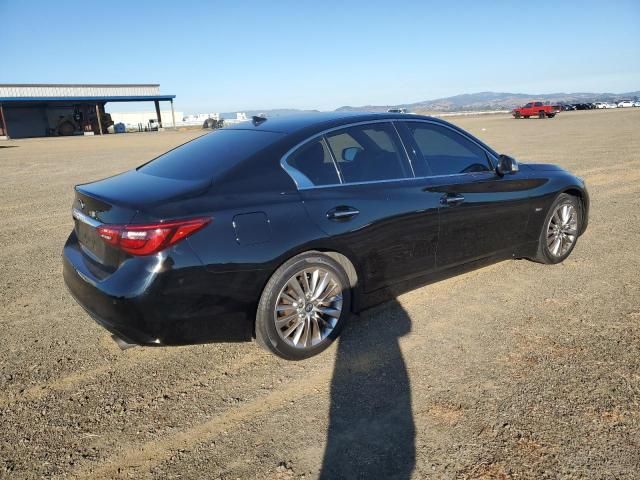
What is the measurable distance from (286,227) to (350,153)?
95 cm

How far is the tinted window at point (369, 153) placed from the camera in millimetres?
3590

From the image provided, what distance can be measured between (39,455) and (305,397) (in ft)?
4.66

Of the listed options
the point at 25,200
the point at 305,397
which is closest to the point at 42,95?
the point at 25,200

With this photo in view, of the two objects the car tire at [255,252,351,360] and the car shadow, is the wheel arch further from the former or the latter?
the car tire at [255,252,351,360]

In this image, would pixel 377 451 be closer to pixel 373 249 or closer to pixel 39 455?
pixel 373 249

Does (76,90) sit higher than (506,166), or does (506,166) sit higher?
A: (76,90)

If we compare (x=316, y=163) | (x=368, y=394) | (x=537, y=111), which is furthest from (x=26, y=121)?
(x=368, y=394)

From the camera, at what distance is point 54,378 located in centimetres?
318

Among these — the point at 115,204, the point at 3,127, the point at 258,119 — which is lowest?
the point at 3,127

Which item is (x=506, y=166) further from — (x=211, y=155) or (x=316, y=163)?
(x=211, y=155)

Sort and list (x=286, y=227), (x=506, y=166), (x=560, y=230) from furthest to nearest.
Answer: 1. (x=560, y=230)
2. (x=506, y=166)
3. (x=286, y=227)

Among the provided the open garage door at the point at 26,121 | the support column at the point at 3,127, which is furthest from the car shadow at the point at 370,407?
the open garage door at the point at 26,121

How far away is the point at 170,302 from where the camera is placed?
2789 millimetres

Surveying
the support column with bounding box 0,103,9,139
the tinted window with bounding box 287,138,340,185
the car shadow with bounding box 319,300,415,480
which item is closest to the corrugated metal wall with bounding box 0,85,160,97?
the support column with bounding box 0,103,9,139
